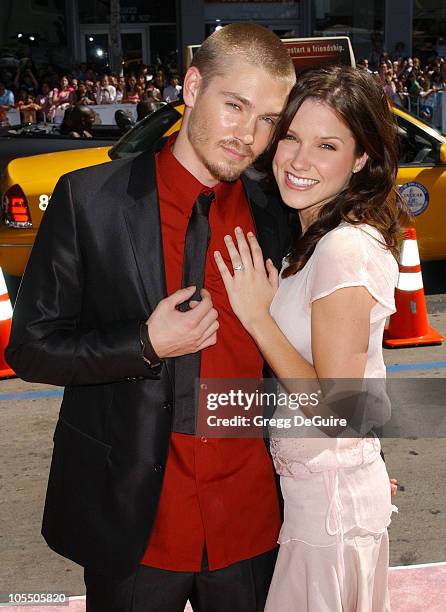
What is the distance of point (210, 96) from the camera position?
240 centimetres

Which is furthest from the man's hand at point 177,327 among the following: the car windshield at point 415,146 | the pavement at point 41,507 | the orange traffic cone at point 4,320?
the car windshield at point 415,146

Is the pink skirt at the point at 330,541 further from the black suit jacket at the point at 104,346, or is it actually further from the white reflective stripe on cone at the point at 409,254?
the white reflective stripe on cone at the point at 409,254

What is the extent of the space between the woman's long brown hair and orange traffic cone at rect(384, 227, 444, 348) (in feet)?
15.2

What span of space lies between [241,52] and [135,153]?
5996 mm

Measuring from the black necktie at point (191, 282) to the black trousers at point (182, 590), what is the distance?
1.30ft

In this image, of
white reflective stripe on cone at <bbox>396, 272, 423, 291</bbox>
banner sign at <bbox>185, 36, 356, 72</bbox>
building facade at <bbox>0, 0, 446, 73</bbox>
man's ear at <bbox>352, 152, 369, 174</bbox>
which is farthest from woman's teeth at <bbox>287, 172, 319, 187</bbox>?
building facade at <bbox>0, 0, 446, 73</bbox>

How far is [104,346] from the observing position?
7.48 ft

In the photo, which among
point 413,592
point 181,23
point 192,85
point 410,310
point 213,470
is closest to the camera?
point 213,470

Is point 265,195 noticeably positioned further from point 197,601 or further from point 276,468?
point 197,601

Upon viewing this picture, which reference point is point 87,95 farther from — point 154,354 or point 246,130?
point 154,354

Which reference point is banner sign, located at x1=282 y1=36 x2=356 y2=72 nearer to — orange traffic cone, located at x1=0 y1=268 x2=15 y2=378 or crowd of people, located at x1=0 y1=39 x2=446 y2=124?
orange traffic cone, located at x1=0 y1=268 x2=15 y2=378

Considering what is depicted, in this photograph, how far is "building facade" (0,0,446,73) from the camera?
93.2 ft

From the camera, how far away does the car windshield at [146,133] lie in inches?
324

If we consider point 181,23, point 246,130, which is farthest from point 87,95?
point 246,130
